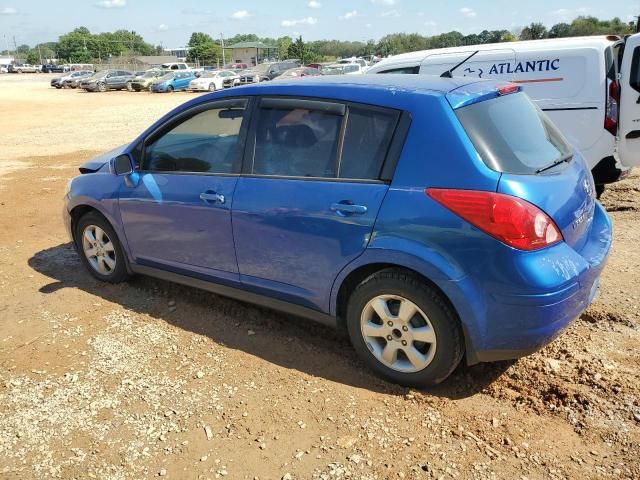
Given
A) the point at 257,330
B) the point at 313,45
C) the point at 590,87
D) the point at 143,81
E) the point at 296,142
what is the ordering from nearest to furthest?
the point at 296,142 < the point at 257,330 < the point at 590,87 < the point at 143,81 < the point at 313,45

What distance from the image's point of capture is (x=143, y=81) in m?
38.9

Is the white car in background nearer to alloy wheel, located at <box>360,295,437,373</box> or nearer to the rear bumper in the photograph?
alloy wheel, located at <box>360,295,437,373</box>

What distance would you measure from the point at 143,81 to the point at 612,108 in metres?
37.0

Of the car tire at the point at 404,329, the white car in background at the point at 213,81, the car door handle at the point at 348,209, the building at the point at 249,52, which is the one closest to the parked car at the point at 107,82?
the white car in background at the point at 213,81

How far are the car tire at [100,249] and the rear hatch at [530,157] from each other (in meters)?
3.11

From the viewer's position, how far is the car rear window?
9.74ft

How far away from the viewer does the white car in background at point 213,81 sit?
37656mm

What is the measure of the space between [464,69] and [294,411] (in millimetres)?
6489

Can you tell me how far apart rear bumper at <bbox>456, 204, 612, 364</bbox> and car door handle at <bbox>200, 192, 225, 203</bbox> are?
1.73 m

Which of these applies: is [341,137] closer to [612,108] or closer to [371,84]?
[371,84]

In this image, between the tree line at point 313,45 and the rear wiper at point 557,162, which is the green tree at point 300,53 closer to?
the tree line at point 313,45

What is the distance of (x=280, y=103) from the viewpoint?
3.65 meters

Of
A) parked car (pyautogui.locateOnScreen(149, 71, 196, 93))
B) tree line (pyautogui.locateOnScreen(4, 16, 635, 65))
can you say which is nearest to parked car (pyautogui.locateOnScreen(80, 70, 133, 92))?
parked car (pyautogui.locateOnScreen(149, 71, 196, 93))

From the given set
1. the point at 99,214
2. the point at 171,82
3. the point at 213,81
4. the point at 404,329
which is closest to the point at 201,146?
the point at 99,214
